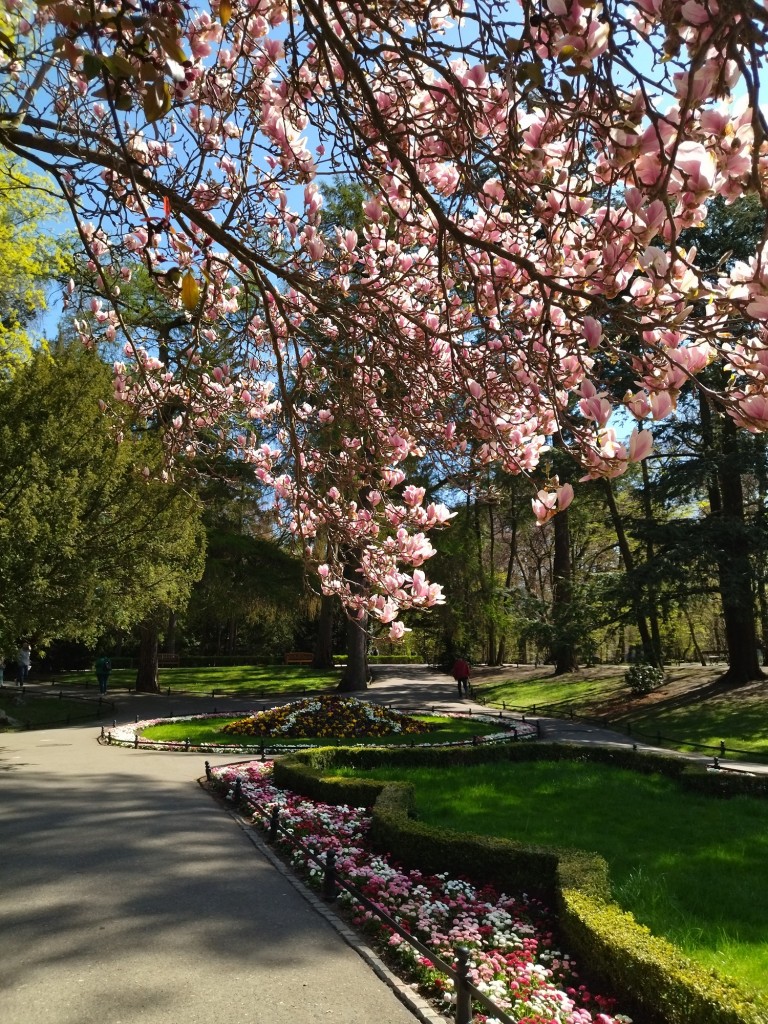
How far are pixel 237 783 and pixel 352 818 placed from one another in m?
1.97

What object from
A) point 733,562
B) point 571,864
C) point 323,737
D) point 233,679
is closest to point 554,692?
point 733,562

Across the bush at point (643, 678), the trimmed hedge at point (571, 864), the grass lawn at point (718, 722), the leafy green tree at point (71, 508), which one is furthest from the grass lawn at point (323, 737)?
the bush at point (643, 678)

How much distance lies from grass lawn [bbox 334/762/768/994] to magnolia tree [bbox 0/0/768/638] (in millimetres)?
3226

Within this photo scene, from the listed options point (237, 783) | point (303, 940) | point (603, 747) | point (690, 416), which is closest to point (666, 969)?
point (303, 940)

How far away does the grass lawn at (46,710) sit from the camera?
20203 mm

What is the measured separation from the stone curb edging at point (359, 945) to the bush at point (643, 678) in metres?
16.3

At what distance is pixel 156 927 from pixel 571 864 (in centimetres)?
352

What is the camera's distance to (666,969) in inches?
172

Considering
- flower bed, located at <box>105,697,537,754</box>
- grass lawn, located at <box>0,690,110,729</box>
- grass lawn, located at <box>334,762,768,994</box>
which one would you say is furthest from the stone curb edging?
grass lawn, located at <box>0,690,110,729</box>

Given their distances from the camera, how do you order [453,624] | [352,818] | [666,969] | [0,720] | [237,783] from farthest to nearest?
[453,624] → [0,720] → [237,783] → [352,818] → [666,969]

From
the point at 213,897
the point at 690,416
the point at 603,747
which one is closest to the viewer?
the point at 213,897

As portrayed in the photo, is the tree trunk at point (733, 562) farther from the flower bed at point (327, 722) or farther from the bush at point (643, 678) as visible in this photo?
the flower bed at point (327, 722)

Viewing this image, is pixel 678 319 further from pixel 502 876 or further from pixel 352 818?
pixel 352 818

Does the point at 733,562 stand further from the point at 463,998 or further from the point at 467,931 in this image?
the point at 463,998
